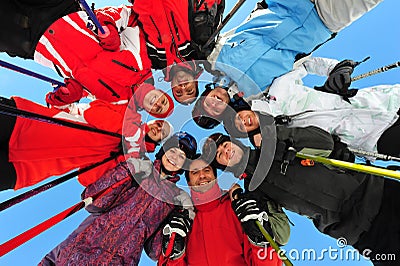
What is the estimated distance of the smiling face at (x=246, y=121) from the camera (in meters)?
2.59

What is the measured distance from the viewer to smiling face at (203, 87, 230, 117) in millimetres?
2746

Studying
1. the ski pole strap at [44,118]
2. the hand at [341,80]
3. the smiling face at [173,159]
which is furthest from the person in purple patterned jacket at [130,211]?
the hand at [341,80]

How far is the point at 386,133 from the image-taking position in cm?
271

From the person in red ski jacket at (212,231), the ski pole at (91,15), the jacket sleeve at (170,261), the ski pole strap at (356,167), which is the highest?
the ski pole at (91,15)

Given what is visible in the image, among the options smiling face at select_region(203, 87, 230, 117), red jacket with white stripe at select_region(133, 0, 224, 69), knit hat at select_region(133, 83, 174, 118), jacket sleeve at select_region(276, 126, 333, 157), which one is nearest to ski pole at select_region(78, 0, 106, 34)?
red jacket with white stripe at select_region(133, 0, 224, 69)

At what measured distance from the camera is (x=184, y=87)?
266cm

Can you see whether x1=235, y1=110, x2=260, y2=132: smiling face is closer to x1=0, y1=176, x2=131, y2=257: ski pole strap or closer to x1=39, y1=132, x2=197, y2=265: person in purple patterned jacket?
x1=39, y1=132, x2=197, y2=265: person in purple patterned jacket

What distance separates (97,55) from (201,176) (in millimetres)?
1253

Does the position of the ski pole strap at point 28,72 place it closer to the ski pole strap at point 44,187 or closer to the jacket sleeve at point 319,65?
the ski pole strap at point 44,187

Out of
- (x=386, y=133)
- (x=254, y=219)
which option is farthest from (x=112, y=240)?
(x=386, y=133)

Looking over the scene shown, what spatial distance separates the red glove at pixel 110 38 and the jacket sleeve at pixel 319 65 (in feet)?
5.33

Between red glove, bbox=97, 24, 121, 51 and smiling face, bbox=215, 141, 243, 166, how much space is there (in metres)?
1.12

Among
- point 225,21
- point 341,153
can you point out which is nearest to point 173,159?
point 225,21

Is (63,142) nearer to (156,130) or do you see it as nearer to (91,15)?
(156,130)
